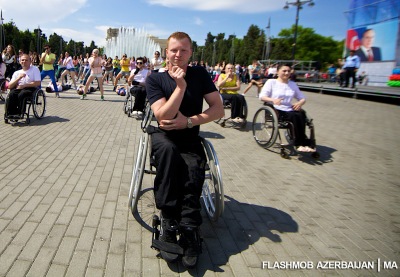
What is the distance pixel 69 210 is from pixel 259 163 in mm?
3165

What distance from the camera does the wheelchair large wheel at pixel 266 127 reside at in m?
5.39

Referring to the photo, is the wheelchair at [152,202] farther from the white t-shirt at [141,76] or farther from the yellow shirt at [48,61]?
the yellow shirt at [48,61]

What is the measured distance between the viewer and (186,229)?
2312 mm

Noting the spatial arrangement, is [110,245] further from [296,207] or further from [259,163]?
[259,163]

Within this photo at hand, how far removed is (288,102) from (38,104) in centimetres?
580

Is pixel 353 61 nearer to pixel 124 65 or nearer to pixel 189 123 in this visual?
pixel 124 65

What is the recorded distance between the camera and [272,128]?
18.1 feet

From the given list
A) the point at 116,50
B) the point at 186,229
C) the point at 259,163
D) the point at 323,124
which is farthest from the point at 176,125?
the point at 116,50

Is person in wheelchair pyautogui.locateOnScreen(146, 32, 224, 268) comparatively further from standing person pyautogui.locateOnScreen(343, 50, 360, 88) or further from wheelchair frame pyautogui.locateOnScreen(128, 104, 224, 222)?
standing person pyautogui.locateOnScreen(343, 50, 360, 88)

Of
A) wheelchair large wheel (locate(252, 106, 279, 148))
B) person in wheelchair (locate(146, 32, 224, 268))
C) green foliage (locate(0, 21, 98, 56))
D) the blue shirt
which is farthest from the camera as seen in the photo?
green foliage (locate(0, 21, 98, 56))

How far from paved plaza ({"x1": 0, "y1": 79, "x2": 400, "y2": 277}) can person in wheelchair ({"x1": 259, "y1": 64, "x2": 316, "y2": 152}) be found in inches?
17.9

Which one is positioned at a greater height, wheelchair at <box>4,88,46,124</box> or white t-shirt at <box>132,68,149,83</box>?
white t-shirt at <box>132,68,149,83</box>

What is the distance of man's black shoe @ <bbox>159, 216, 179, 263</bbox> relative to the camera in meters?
2.25

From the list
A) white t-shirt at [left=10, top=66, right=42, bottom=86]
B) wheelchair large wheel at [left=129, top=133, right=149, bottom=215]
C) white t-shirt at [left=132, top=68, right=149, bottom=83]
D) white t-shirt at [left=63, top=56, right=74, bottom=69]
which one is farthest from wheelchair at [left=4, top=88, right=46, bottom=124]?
white t-shirt at [left=63, top=56, right=74, bottom=69]
